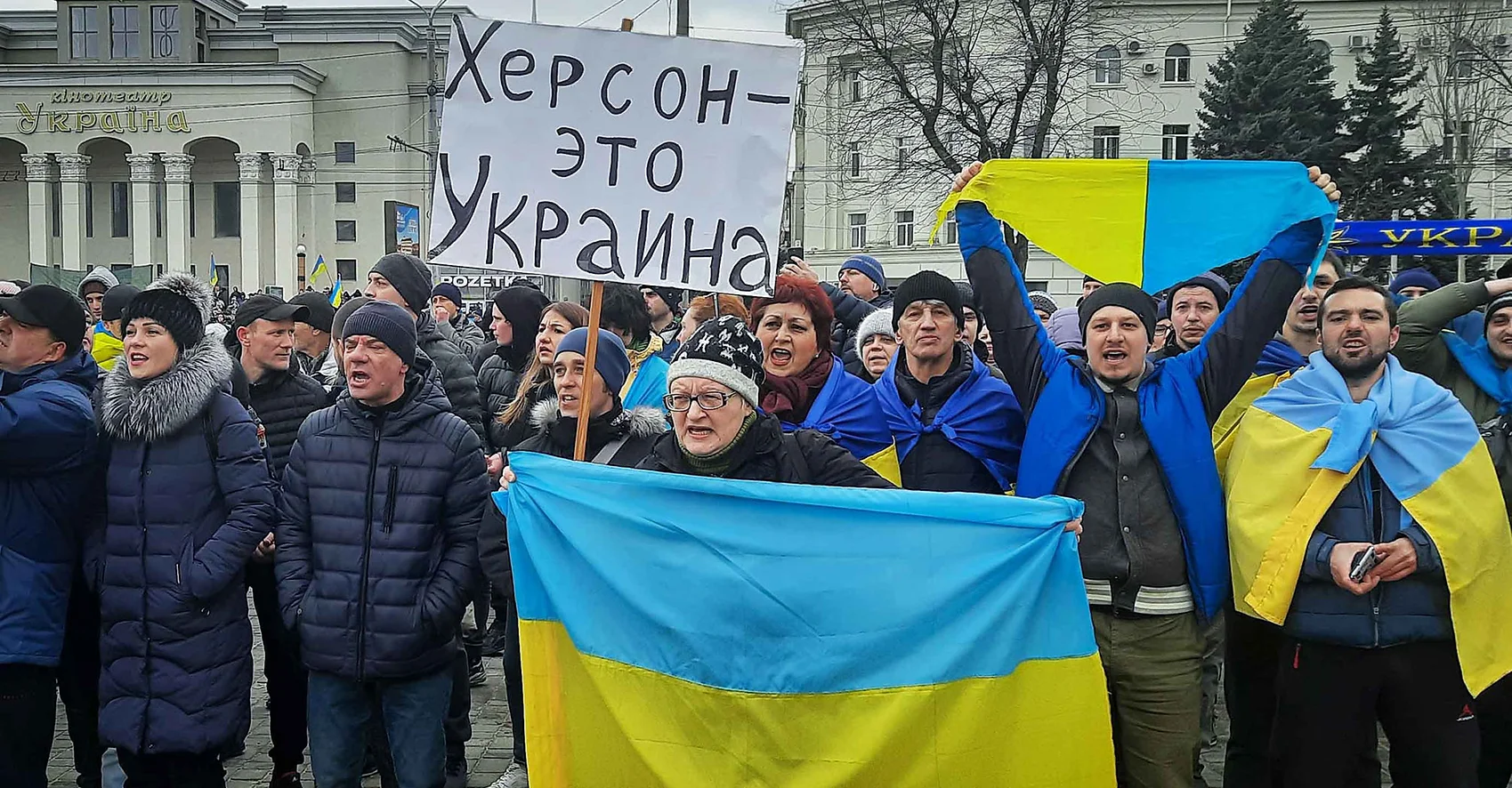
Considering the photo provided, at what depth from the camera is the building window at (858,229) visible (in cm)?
5666

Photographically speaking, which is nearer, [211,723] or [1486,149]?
[211,723]

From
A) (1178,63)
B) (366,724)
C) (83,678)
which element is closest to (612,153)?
(366,724)

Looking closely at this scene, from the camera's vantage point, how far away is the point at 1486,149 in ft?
143

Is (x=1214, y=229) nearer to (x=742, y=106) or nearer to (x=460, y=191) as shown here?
(x=742, y=106)

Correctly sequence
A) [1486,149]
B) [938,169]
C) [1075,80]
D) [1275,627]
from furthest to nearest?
1. [1075,80]
2. [1486,149]
3. [938,169]
4. [1275,627]

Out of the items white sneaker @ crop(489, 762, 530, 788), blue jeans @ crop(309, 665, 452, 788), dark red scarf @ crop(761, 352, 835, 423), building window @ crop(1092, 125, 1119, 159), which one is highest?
building window @ crop(1092, 125, 1119, 159)

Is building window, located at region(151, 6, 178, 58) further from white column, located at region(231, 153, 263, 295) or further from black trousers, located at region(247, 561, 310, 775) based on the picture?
black trousers, located at region(247, 561, 310, 775)

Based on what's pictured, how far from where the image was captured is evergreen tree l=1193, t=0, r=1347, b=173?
105ft

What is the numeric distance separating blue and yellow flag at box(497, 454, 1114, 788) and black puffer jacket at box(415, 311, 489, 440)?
2.94 metres

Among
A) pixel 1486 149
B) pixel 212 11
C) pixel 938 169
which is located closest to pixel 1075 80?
pixel 1486 149

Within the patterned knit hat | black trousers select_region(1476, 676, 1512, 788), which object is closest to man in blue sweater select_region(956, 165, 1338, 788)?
the patterned knit hat

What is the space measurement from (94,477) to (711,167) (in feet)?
8.51

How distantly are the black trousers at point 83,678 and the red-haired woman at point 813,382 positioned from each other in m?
2.84

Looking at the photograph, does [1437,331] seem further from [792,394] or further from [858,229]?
[858,229]
